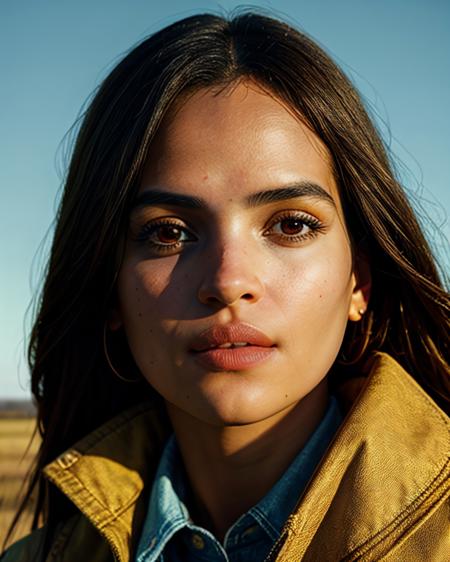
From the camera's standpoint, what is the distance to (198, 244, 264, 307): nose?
3.10 meters

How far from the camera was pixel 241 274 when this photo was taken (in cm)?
314

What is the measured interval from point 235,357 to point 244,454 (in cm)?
62

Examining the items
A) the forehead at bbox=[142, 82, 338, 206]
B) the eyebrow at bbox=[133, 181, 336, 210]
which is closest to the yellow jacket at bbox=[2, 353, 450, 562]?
the eyebrow at bbox=[133, 181, 336, 210]

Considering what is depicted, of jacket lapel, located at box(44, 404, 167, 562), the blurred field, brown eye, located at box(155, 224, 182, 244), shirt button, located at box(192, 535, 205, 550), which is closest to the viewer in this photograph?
brown eye, located at box(155, 224, 182, 244)

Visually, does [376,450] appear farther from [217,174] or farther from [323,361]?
[217,174]

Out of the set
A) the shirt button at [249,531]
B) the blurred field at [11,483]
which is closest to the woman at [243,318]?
the shirt button at [249,531]

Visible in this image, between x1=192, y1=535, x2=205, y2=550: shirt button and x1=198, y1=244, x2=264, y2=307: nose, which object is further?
x1=192, y1=535, x2=205, y2=550: shirt button

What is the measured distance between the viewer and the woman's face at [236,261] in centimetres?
322

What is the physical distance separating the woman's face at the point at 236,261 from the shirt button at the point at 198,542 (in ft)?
2.03

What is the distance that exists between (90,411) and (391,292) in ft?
5.46

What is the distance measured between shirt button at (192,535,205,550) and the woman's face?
62 centimetres

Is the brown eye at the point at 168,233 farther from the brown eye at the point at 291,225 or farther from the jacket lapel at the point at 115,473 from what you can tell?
the jacket lapel at the point at 115,473

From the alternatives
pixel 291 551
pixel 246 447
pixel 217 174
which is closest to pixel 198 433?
pixel 246 447

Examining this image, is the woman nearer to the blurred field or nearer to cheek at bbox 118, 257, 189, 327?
cheek at bbox 118, 257, 189, 327
